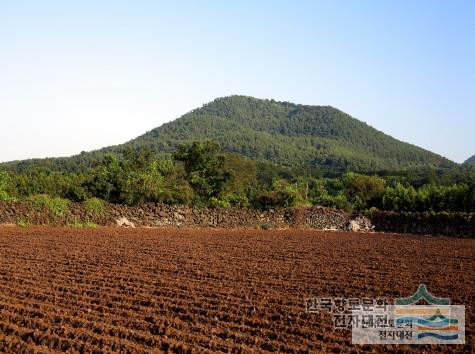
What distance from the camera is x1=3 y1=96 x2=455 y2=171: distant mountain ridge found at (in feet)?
432

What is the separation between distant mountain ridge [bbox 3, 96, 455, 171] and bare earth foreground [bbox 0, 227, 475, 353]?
9320cm

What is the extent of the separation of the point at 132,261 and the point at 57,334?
27.5 feet

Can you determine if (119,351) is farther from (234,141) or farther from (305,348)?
(234,141)

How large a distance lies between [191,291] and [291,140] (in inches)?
5992

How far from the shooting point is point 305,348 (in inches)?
307

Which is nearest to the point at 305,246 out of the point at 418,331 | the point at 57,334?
the point at 418,331

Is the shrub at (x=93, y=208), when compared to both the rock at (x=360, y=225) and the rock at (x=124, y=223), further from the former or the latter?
the rock at (x=360, y=225)

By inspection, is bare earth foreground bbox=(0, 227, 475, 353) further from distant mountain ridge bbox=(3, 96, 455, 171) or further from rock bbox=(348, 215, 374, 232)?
distant mountain ridge bbox=(3, 96, 455, 171)

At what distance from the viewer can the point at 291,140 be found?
532 feet

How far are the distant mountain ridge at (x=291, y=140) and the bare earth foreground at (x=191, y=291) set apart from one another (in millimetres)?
93197

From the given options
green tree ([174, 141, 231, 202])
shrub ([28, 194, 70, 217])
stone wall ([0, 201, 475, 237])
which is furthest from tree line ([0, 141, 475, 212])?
shrub ([28, 194, 70, 217])

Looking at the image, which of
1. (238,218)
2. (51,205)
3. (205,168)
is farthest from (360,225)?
(51,205)

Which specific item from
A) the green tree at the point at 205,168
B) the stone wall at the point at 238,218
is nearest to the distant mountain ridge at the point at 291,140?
the green tree at the point at 205,168

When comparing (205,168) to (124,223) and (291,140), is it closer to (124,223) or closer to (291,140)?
(124,223)
